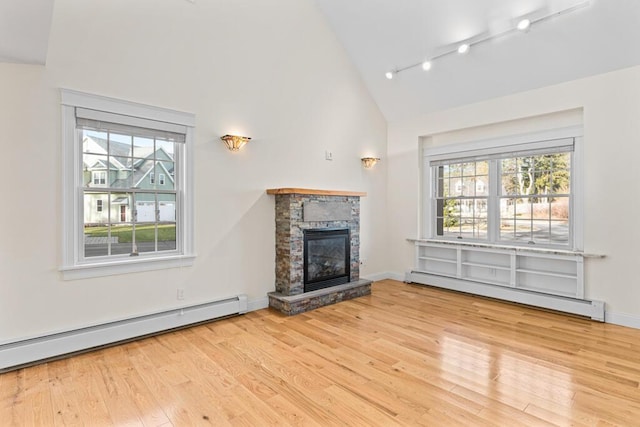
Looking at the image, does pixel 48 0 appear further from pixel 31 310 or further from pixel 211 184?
pixel 31 310

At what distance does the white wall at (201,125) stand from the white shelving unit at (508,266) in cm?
122

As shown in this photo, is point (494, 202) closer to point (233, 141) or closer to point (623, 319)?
point (623, 319)

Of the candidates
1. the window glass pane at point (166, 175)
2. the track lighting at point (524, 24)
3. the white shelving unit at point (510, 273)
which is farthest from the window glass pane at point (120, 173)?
the track lighting at point (524, 24)

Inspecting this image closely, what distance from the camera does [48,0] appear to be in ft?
7.24

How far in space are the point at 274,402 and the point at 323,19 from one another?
5.21 meters

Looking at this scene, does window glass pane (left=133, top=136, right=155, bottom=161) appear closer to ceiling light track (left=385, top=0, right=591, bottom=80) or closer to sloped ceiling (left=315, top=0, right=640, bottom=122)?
sloped ceiling (left=315, top=0, right=640, bottom=122)

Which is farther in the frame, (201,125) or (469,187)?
(469,187)

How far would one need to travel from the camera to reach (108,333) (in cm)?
330

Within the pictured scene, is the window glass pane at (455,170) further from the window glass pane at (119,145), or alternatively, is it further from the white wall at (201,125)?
the window glass pane at (119,145)

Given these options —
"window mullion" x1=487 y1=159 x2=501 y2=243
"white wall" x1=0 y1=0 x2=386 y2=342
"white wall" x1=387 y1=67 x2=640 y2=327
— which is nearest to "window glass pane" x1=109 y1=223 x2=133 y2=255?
"white wall" x1=0 y1=0 x2=386 y2=342

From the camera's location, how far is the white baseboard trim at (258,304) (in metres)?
4.41

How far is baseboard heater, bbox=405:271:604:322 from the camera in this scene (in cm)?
412

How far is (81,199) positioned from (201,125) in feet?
4.84

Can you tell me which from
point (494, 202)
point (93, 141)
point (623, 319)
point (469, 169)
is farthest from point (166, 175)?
point (623, 319)
